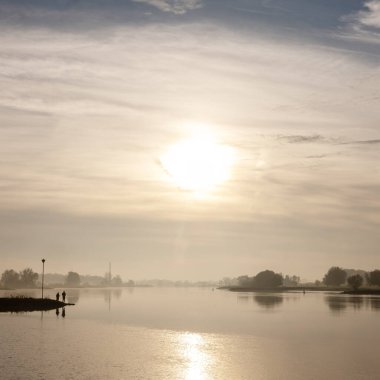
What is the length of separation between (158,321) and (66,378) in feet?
158

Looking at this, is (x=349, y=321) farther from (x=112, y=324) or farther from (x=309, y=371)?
(x=309, y=371)

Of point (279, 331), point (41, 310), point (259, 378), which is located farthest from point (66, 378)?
point (41, 310)

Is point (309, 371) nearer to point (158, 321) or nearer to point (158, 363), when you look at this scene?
point (158, 363)

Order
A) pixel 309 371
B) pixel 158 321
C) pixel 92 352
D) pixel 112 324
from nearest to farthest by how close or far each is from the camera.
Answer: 1. pixel 309 371
2. pixel 92 352
3. pixel 112 324
4. pixel 158 321

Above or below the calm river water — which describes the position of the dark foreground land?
above

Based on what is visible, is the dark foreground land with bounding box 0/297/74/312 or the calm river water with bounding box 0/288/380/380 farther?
the dark foreground land with bounding box 0/297/74/312

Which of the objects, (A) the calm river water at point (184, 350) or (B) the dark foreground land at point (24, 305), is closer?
(A) the calm river water at point (184, 350)

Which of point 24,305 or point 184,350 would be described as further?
point 24,305

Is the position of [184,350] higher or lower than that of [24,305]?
lower

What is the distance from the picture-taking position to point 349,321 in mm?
87562

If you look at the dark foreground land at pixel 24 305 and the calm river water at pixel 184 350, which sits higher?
the dark foreground land at pixel 24 305

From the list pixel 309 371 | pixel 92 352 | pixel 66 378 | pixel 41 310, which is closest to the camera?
pixel 66 378

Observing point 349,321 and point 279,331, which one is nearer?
point 279,331

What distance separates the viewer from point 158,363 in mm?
44719
